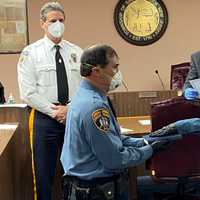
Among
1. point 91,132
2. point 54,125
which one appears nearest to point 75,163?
point 91,132

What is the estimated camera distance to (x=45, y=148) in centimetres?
293

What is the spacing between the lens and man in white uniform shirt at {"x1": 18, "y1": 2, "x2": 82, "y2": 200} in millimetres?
2930

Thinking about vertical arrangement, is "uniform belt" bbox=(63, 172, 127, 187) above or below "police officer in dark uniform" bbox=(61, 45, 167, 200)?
below

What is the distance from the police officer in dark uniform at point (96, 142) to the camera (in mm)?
1907

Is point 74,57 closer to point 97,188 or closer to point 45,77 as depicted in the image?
point 45,77

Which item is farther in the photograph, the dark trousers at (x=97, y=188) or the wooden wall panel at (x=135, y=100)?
the wooden wall panel at (x=135, y=100)

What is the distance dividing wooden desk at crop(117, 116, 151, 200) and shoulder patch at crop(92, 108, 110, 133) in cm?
130

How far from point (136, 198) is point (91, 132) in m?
1.93

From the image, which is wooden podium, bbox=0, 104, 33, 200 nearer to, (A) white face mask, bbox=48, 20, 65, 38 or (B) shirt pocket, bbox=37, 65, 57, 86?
(B) shirt pocket, bbox=37, 65, 57, 86

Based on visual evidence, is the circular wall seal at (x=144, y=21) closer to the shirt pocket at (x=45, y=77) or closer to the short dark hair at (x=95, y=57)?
the shirt pocket at (x=45, y=77)

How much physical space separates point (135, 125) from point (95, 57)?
5.49 ft

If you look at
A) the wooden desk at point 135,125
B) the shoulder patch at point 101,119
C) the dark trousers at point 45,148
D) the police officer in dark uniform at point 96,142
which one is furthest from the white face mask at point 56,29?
the shoulder patch at point 101,119

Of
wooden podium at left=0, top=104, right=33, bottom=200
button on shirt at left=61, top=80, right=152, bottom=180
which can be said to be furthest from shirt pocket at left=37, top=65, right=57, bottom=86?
button on shirt at left=61, top=80, right=152, bottom=180

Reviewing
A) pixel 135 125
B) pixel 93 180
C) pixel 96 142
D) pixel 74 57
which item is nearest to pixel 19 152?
pixel 74 57
